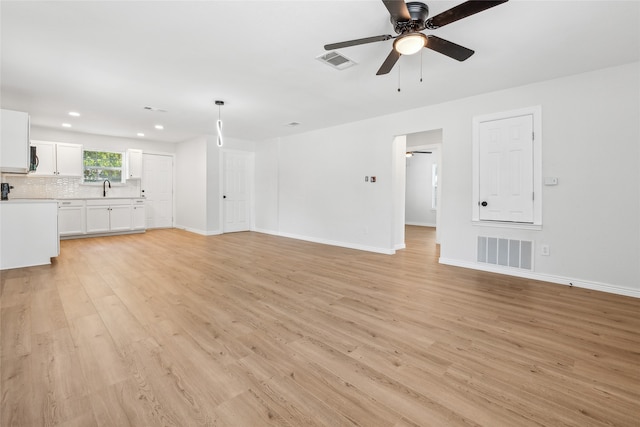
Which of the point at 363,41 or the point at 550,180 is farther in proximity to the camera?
the point at 550,180

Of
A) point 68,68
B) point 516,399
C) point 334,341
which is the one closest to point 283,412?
point 334,341

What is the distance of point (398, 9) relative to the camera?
6.70ft

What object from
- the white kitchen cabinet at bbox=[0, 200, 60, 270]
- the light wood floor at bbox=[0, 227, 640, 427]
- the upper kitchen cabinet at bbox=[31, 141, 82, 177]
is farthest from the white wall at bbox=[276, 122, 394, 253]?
the upper kitchen cabinet at bbox=[31, 141, 82, 177]

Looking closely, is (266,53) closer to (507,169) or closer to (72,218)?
(507,169)

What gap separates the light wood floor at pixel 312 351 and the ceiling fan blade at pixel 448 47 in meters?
2.40

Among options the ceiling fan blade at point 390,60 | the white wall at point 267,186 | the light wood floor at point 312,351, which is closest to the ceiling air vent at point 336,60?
the ceiling fan blade at point 390,60

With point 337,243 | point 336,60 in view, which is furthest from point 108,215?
point 336,60

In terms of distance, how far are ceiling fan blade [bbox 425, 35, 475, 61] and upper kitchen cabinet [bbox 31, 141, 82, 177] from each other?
845 centimetres

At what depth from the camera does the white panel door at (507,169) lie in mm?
3990

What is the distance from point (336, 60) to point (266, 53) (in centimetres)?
79

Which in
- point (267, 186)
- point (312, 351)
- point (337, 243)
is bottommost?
point (312, 351)

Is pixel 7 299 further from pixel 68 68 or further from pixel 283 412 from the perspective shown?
pixel 283 412

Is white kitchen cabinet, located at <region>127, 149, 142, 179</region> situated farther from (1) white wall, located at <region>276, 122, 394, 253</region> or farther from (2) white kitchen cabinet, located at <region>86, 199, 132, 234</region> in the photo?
(1) white wall, located at <region>276, 122, 394, 253</region>

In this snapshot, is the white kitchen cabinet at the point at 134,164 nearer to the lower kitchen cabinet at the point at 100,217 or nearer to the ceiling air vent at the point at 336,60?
the lower kitchen cabinet at the point at 100,217
